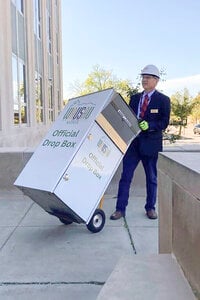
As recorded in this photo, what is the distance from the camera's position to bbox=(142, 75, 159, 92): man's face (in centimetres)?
427

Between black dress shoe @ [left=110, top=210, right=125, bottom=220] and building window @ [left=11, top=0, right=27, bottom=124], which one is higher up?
building window @ [left=11, top=0, right=27, bottom=124]

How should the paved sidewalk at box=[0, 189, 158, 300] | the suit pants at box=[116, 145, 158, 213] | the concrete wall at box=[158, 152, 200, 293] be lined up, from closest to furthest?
the concrete wall at box=[158, 152, 200, 293] < the paved sidewalk at box=[0, 189, 158, 300] < the suit pants at box=[116, 145, 158, 213]

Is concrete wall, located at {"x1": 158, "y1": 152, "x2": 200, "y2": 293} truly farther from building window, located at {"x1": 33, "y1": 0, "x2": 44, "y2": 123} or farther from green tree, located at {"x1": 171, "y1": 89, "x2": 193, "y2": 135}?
green tree, located at {"x1": 171, "y1": 89, "x2": 193, "y2": 135}

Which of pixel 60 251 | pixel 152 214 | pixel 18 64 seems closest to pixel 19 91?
pixel 18 64

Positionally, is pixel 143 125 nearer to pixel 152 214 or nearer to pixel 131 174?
pixel 131 174

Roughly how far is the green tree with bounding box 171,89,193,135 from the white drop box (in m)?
25.0

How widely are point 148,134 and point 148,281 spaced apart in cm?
236

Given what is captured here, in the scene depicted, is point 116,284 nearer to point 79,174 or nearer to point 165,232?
point 165,232

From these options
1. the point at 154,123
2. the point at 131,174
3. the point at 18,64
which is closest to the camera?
the point at 154,123

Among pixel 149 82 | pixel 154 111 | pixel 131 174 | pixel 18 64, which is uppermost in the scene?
pixel 18 64

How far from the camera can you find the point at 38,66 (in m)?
15.4

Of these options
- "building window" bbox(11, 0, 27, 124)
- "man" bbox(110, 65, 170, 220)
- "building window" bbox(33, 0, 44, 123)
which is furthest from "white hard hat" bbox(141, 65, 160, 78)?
"building window" bbox(33, 0, 44, 123)

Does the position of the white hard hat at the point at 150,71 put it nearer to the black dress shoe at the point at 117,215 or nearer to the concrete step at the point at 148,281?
the black dress shoe at the point at 117,215

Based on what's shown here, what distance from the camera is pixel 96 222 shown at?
397 cm
